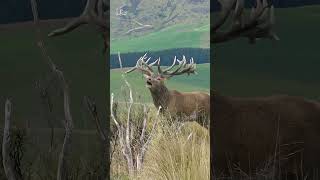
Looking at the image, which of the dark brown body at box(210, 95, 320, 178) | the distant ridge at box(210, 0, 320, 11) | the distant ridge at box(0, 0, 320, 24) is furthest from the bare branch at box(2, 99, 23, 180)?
the distant ridge at box(210, 0, 320, 11)

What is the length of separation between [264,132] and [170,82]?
98 centimetres

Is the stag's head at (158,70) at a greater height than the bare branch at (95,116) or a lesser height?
greater

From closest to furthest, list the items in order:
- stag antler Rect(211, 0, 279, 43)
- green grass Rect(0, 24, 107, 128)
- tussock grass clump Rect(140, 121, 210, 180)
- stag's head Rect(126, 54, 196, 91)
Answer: stag antler Rect(211, 0, 279, 43) → tussock grass clump Rect(140, 121, 210, 180) → stag's head Rect(126, 54, 196, 91) → green grass Rect(0, 24, 107, 128)

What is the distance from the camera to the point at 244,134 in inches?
223

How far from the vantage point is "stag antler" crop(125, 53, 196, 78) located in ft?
19.8

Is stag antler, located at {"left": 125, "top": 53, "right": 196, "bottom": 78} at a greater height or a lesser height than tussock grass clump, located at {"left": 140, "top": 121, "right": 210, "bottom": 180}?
greater

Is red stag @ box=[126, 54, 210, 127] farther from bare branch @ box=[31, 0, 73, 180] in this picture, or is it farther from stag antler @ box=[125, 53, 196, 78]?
bare branch @ box=[31, 0, 73, 180]

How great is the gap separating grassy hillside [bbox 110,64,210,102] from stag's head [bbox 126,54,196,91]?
0.15ft

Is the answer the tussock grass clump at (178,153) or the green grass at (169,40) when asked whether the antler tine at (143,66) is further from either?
the tussock grass clump at (178,153)

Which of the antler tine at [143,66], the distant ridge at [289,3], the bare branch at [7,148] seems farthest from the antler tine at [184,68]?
the bare branch at [7,148]

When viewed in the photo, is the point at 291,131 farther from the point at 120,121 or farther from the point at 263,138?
the point at 120,121

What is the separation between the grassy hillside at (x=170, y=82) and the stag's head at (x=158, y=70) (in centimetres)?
4

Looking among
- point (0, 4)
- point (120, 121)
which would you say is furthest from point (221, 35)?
point (0, 4)

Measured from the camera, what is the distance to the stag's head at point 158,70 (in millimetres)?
6047
